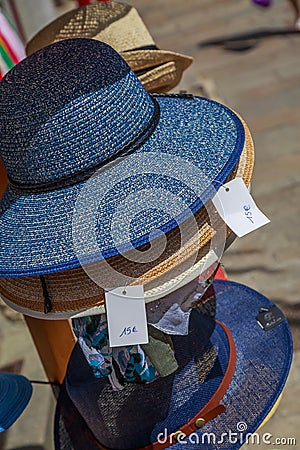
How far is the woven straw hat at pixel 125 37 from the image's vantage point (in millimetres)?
1719

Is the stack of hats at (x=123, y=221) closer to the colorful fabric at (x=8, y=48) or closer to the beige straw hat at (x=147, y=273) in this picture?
the beige straw hat at (x=147, y=273)

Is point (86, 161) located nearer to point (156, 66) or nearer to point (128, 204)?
point (128, 204)

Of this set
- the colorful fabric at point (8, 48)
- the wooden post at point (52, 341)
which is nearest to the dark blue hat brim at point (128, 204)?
the wooden post at point (52, 341)

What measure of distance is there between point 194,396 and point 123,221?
0.53m

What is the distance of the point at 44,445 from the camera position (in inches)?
87.9

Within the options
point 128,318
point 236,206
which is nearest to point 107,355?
point 128,318

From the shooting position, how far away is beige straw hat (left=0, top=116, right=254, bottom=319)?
1.23m

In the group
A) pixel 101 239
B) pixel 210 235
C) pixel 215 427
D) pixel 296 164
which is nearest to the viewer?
pixel 101 239

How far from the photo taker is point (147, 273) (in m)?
1.23

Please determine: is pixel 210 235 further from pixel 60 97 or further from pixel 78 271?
pixel 60 97

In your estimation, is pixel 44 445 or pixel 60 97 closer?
pixel 60 97

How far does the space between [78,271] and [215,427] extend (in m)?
0.53

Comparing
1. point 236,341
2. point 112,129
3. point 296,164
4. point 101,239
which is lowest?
point 296,164

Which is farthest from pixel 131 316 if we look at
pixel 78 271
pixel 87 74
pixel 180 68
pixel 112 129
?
pixel 180 68
